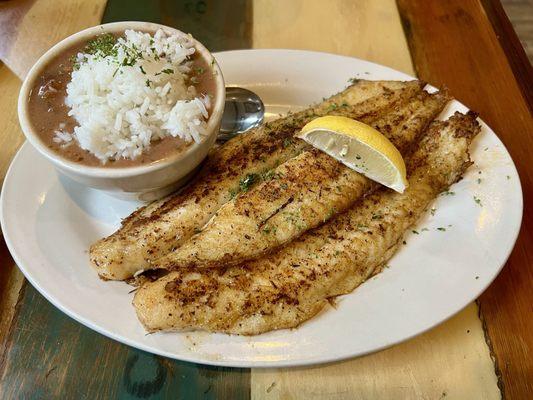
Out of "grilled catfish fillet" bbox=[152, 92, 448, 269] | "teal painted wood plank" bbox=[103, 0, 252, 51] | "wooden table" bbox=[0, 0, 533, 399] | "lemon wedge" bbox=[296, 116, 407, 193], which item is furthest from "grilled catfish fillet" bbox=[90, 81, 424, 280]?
"teal painted wood plank" bbox=[103, 0, 252, 51]

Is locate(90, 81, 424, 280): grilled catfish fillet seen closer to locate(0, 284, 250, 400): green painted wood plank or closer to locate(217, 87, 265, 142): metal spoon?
locate(217, 87, 265, 142): metal spoon

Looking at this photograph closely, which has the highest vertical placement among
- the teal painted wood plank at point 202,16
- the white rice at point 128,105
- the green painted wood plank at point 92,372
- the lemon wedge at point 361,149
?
the white rice at point 128,105

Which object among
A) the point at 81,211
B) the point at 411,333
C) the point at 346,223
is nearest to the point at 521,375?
the point at 411,333

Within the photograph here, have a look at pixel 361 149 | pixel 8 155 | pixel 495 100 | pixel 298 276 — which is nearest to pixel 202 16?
pixel 8 155

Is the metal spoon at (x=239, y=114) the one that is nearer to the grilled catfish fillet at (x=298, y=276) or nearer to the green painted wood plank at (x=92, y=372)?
the grilled catfish fillet at (x=298, y=276)

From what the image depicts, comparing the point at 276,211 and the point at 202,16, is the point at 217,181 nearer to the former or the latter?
the point at 276,211

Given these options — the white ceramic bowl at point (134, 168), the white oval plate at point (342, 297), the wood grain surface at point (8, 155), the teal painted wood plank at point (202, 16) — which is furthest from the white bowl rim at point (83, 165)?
Answer: the teal painted wood plank at point (202, 16)
